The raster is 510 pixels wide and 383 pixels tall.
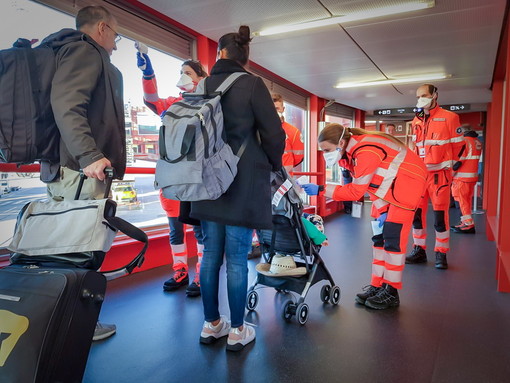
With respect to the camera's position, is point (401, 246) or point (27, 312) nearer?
point (27, 312)

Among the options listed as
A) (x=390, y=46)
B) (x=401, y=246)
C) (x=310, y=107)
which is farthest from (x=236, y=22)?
(x=310, y=107)

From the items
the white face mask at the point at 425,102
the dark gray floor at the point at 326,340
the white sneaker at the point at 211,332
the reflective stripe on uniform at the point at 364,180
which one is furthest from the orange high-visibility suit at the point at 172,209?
the white face mask at the point at 425,102

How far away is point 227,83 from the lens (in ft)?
5.97

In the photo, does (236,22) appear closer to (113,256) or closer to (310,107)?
(113,256)

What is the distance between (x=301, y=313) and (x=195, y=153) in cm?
131

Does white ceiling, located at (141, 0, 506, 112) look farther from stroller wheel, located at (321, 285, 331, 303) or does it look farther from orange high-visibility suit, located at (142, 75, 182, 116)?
stroller wheel, located at (321, 285, 331, 303)

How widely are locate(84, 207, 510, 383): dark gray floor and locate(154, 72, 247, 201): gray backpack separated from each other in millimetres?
875

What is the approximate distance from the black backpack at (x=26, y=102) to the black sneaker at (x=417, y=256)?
3.55m

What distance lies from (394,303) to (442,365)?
79cm

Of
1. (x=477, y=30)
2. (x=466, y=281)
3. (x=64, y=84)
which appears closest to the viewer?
(x=64, y=84)

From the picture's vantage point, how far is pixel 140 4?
3625 mm

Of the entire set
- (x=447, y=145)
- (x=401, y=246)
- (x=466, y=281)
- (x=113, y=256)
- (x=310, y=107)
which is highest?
(x=310, y=107)

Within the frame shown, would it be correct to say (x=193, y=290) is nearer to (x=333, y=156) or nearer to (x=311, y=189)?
(x=311, y=189)

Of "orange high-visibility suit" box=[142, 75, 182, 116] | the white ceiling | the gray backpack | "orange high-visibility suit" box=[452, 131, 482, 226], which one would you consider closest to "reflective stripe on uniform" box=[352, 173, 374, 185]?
the gray backpack
